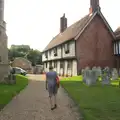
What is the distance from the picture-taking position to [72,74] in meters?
47.2

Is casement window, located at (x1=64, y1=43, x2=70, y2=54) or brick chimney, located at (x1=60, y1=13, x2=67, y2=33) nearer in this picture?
casement window, located at (x1=64, y1=43, x2=70, y2=54)

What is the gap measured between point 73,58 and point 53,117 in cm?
3549

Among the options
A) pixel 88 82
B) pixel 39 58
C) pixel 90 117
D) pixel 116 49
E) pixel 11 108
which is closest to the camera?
pixel 90 117

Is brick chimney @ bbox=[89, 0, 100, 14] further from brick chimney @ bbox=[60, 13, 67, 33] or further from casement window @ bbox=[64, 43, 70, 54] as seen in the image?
brick chimney @ bbox=[60, 13, 67, 33]

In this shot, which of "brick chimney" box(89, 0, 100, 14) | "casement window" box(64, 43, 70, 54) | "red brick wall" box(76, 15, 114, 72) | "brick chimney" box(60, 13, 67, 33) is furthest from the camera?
"brick chimney" box(60, 13, 67, 33)

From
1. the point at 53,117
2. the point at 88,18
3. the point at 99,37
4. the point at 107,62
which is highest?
the point at 88,18

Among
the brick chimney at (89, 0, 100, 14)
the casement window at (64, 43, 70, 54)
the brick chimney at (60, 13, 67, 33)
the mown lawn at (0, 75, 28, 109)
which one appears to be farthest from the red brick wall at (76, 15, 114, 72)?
the mown lawn at (0, 75, 28, 109)

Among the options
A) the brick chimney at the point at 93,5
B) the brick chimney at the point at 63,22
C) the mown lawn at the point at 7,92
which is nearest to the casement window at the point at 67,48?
the brick chimney at the point at 93,5

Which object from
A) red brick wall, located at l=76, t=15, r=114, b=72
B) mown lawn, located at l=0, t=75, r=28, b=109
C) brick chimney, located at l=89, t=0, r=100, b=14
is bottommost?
mown lawn, located at l=0, t=75, r=28, b=109

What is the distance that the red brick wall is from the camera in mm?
45844

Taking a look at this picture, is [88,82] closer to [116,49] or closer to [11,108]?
[11,108]

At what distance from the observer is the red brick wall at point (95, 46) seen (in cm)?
4584

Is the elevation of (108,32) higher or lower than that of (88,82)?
higher

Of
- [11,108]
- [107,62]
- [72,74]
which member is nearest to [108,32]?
[107,62]
